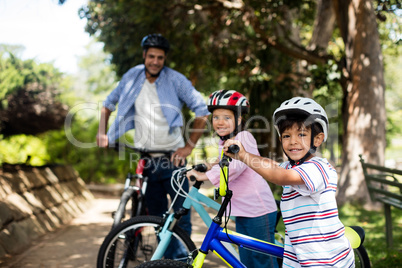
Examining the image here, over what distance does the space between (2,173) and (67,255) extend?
6.31ft

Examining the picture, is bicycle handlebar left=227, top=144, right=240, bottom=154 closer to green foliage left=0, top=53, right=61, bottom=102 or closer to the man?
the man

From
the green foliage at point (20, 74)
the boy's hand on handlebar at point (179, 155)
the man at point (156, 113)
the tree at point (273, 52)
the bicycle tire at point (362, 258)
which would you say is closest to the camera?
the bicycle tire at point (362, 258)

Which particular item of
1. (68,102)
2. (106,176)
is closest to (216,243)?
(68,102)

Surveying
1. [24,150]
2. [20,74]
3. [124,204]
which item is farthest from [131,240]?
[24,150]

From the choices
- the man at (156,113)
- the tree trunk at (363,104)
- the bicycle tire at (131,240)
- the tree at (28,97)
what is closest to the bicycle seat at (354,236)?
the bicycle tire at (131,240)

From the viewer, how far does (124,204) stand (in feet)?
12.9

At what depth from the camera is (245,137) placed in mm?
2990

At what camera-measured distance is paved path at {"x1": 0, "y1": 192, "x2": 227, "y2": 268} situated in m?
4.72

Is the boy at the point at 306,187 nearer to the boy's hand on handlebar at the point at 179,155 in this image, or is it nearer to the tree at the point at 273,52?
the boy's hand on handlebar at the point at 179,155

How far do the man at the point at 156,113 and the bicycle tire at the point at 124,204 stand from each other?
0.44ft

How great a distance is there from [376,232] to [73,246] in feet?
14.9

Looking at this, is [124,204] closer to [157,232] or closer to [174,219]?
[157,232]

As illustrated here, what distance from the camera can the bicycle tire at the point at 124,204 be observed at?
152 inches

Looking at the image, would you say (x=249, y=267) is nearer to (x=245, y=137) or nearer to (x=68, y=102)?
(x=245, y=137)
